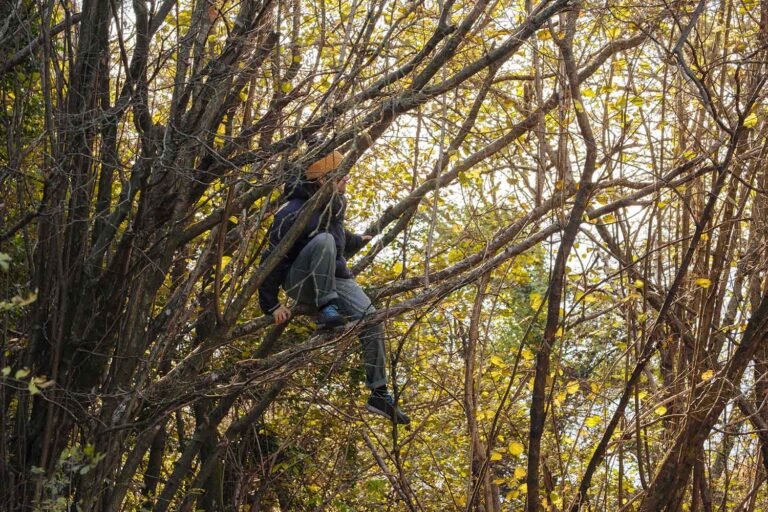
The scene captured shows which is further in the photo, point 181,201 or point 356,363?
point 356,363

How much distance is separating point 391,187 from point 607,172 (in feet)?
9.78

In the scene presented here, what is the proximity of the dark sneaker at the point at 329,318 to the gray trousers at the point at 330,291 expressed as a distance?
0.13 ft

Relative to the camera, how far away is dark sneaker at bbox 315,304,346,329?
4.57 m

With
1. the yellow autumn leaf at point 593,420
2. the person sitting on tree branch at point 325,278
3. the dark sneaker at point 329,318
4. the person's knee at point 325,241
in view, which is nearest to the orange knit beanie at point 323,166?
the person sitting on tree branch at point 325,278

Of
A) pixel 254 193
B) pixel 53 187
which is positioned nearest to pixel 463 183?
pixel 254 193

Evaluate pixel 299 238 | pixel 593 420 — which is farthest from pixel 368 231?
pixel 593 420

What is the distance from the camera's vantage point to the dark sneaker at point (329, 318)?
457 cm

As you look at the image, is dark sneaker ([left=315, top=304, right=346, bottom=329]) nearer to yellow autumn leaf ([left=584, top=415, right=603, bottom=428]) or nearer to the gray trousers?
the gray trousers

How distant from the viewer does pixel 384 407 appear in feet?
16.1

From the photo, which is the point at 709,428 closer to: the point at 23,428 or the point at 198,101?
the point at 198,101

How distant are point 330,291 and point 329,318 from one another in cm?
16

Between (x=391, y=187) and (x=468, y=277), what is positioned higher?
(x=391, y=187)

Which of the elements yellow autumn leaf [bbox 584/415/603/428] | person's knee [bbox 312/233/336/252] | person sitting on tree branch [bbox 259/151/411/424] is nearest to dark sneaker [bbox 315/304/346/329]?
person sitting on tree branch [bbox 259/151/411/424]

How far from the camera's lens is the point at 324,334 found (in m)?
4.54
